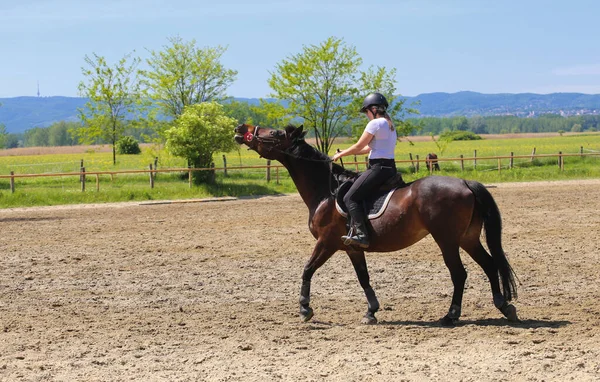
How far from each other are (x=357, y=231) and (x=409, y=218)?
57 centimetres

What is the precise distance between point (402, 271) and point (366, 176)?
3.51 metres

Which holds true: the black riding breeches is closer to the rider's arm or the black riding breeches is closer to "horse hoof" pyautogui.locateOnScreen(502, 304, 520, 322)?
the rider's arm

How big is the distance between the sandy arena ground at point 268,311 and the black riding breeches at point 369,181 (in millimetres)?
1346

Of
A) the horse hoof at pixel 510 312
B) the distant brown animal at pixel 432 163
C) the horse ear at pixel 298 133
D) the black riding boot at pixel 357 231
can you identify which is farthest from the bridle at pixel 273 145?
the distant brown animal at pixel 432 163

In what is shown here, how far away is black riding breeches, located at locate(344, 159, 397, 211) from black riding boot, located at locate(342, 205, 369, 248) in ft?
0.16

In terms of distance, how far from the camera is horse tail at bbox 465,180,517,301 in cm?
781

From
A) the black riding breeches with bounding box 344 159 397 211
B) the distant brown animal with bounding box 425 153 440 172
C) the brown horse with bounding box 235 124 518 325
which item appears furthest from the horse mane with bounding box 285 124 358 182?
the distant brown animal with bounding box 425 153 440 172

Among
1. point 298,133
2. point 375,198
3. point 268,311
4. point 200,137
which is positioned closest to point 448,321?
point 375,198

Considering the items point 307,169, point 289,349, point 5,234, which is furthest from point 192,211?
point 289,349

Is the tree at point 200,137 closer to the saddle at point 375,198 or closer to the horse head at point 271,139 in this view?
the horse head at point 271,139

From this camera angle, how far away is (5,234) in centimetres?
1694

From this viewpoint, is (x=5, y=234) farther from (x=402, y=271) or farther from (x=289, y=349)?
(x=289, y=349)

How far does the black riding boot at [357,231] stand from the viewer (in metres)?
8.01

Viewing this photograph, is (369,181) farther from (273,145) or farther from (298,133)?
(273,145)
